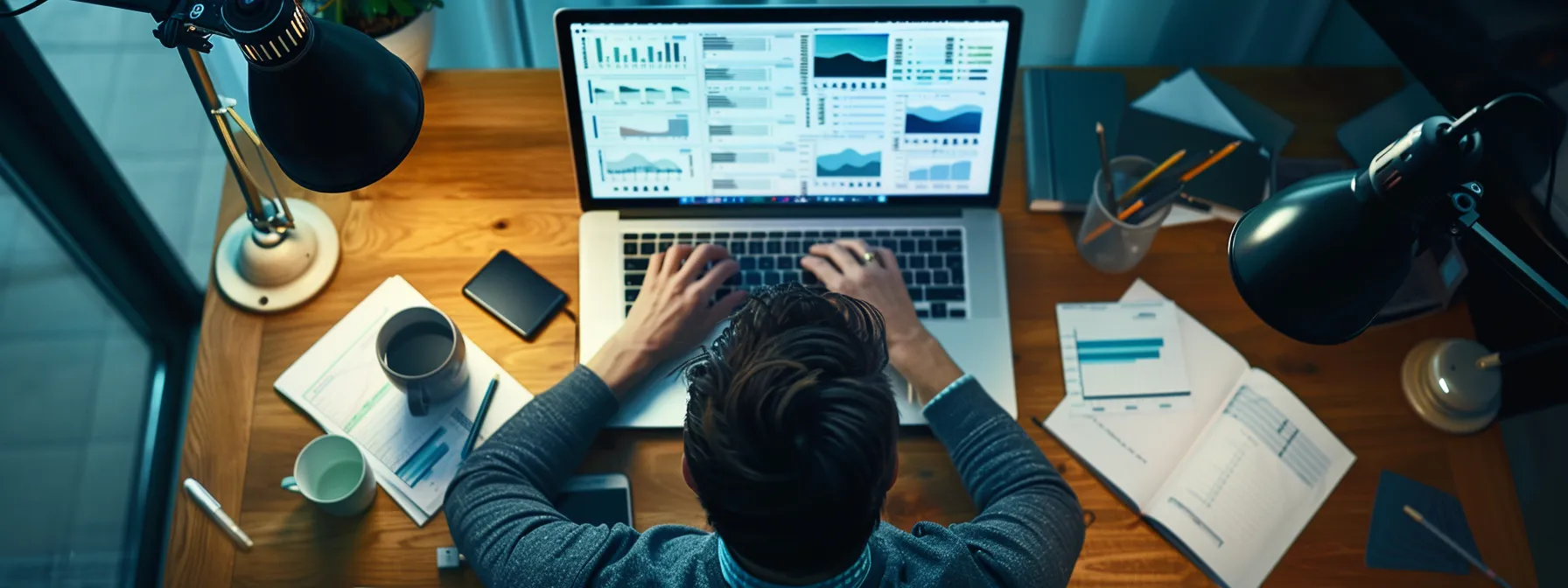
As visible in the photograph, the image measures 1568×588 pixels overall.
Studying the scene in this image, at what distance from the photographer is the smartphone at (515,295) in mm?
1206

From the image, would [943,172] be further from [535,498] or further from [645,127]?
[535,498]

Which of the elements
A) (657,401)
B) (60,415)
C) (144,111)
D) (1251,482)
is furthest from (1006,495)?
(144,111)

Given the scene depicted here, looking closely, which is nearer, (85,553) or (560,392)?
(560,392)

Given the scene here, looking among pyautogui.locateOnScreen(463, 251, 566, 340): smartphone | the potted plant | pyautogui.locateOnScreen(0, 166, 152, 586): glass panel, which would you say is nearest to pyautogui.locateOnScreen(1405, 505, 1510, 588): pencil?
pyautogui.locateOnScreen(463, 251, 566, 340): smartphone

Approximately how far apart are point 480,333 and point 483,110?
0.33 metres

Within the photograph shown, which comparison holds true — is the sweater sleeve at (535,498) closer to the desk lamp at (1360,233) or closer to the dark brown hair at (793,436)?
the dark brown hair at (793,436)

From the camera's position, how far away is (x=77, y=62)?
7.86 ft

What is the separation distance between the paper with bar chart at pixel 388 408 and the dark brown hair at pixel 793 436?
Result: 48 centimetres

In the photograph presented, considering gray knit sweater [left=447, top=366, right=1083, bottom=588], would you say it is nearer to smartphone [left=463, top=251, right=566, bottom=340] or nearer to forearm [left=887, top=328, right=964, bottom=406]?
forearm [left=887, top=328, right=964, bottom=406]

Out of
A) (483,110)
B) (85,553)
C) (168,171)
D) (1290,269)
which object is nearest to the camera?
(1290,269)

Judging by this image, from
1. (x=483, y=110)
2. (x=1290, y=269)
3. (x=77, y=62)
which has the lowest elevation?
(x=77, y=62)

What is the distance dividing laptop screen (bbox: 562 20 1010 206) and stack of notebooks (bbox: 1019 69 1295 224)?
150 millimetres

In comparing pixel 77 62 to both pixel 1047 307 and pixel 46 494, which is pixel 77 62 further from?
pixel 1047 307

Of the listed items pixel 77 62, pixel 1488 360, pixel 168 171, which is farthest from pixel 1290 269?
pixel 77 62
